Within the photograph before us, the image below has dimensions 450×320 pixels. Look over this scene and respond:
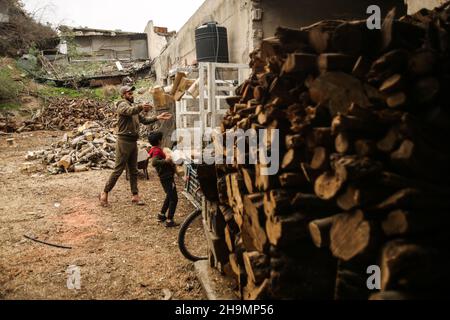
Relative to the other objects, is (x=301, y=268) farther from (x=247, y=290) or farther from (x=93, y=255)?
(x=93, y=255)

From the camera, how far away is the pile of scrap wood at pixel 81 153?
8680mm

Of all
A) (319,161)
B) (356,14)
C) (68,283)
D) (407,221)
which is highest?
(356,14)

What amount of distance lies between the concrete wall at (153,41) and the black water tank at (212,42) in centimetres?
1480

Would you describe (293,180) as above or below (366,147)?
below

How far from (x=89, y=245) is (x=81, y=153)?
209 inches

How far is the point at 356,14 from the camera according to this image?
291 inches

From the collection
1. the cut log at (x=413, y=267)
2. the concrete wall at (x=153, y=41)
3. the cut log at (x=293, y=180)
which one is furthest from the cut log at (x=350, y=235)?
the concrete wall at (x=153, y=41)

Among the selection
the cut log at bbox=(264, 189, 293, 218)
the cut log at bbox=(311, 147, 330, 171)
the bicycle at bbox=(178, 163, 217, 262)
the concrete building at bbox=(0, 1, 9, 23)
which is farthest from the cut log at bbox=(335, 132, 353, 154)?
the concrete building at bbox=(0, 1, 9, 23)

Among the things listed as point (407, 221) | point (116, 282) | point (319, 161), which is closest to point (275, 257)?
point (319, 161)

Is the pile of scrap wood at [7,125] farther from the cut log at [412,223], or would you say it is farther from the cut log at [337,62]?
the cut log at [412,223]

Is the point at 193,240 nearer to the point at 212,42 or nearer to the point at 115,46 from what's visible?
the point at 212,42

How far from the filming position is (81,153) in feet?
29.8

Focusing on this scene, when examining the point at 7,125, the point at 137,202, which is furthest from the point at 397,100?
the point at 7,125

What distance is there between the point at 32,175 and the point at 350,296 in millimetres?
8450
